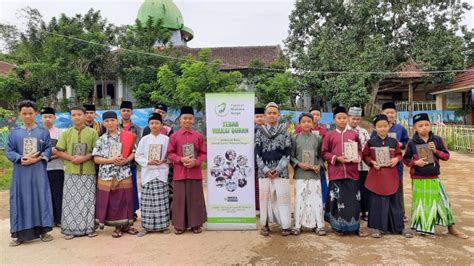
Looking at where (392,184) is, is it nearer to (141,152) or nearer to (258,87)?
(141,152)

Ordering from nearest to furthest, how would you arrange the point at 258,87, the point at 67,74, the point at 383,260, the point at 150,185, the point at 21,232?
the point at 383,260 → the point at 21,232 → the point at 150,185 → the point at 258,87 → the point at 67,74

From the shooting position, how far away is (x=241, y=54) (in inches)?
910

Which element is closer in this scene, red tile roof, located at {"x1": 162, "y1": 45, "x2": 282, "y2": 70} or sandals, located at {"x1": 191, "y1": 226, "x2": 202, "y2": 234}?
sandals, located at {"x1": 191, "y1": 226, "x2": 202, "y2": 234}

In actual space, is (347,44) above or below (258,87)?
above

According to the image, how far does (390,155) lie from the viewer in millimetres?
4586

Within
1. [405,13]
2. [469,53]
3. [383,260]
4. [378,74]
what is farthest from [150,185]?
[469,53]

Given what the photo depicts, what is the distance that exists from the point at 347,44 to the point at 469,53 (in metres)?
6.82

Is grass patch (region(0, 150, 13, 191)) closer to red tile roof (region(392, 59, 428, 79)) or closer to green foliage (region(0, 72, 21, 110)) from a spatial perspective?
green foliage (region(0, 72, 21, 110))

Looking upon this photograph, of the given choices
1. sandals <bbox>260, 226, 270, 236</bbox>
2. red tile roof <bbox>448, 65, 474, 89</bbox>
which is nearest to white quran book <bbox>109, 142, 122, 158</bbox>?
sandals <bbox>260, 226, 270, 236</bbox>

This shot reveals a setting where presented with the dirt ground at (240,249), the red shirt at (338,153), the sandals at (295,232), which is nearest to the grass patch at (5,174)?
the dirt ground at (240,249)

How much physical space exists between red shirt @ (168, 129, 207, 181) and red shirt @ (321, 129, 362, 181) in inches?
66.6

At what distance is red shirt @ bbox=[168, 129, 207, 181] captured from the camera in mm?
4781

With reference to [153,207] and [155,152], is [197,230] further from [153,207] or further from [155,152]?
[155,152]

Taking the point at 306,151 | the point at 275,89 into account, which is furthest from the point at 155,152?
the point at 275,89
